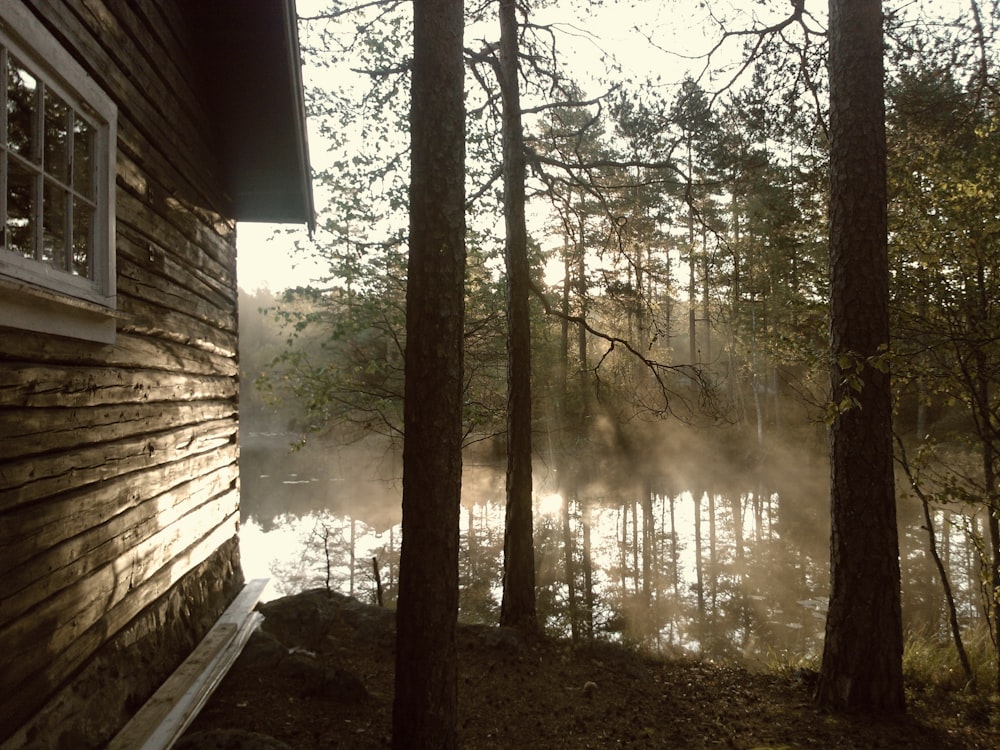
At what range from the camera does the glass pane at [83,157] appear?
336 cm

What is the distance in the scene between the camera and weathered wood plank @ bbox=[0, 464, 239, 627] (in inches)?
106

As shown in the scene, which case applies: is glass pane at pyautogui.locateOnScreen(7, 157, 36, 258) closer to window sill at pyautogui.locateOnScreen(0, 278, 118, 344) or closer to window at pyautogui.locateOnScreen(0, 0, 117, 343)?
window at pyautogui.locateOnScreen(0, 0, 117, 343)

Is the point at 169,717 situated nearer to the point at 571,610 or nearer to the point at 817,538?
the point at 571,610

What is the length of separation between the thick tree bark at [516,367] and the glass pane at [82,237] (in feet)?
16.3

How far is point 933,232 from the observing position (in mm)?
5484

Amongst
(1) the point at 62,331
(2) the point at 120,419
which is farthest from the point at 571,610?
(1) the point at 62,331

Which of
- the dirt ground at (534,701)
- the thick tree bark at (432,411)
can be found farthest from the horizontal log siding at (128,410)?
the thick tree bark at (432,411)

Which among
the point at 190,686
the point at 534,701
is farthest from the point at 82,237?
the point at 534,701

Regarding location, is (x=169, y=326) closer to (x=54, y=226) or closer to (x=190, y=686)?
(x=54, y=226)

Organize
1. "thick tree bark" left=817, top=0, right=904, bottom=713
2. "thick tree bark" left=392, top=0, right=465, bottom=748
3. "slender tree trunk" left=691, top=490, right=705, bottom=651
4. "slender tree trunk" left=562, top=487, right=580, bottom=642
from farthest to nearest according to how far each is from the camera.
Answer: "slender tree trunk" left=691, top=490, right=705, bottom=651 → "slender tree trunk" left=562, top=487, right=580, bottom=642 → "thick tree bark" left=817, top=0, right=904, bottom=713 → "thick tree bark" left=392, top=0, right=465, bottom=748

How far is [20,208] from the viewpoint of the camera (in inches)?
114

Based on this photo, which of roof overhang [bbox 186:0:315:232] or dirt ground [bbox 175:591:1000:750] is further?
roof overhang [bbox 186:0:315:232]

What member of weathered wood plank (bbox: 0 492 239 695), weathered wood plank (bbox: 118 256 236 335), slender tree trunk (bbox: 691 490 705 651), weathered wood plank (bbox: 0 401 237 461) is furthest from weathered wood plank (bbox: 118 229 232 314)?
slender tree trunk (bbox: 691 490 705 651)

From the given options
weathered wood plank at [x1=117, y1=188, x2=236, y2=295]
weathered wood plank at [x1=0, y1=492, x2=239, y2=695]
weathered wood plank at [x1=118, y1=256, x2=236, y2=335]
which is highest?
weathered wood plank at [x1=117, y1=188, x2=236, y2=295]
